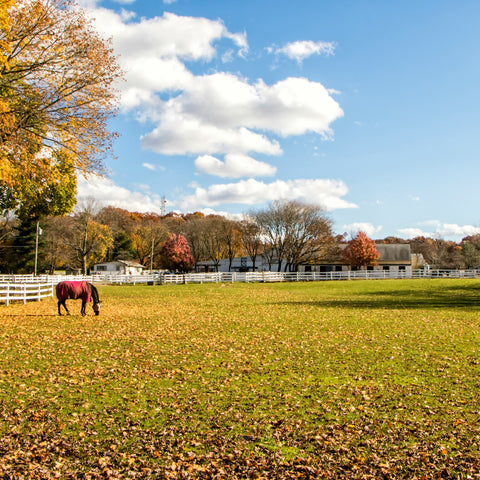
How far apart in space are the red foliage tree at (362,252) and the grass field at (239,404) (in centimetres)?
5727

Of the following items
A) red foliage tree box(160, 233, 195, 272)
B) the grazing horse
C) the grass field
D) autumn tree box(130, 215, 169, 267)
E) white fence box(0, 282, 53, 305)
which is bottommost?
the grass field

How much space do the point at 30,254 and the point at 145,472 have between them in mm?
61312

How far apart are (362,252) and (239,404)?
65.4 m

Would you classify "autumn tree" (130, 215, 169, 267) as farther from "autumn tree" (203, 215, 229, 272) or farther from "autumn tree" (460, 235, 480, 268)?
"autumn tree" (460, 235, 480, 268)

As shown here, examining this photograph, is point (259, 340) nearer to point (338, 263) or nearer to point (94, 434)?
point (94, 434)

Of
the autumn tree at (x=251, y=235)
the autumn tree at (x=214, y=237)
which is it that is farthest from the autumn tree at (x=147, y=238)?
the autumn tree at (x=251, y=235)

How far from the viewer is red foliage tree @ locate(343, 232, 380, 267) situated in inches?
2724

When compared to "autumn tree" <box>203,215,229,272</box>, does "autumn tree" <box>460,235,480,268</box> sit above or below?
below

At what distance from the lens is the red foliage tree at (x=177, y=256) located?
244 feet

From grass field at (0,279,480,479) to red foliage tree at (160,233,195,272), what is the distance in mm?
60977

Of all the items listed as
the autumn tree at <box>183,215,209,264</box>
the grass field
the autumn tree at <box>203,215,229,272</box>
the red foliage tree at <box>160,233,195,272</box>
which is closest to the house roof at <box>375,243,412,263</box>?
the autumn tree at <box>203,215,229,272</box>

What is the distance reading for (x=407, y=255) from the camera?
80125mm

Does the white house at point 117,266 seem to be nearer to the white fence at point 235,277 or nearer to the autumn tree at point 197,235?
the autumn tree at point 197,235

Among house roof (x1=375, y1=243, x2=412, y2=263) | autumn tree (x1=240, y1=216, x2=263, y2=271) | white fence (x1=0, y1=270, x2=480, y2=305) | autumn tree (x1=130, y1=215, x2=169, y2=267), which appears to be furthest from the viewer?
autumn tree (x1=130, y1=215, x2=169, y2=267)
